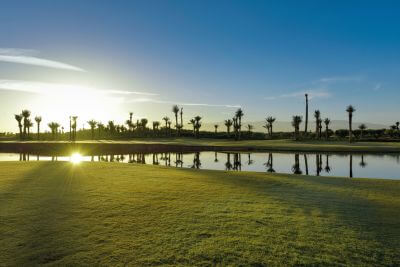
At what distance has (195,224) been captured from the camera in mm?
8898

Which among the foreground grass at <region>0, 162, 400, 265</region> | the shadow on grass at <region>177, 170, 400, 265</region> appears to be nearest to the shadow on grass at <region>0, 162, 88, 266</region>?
the foreground grass at <region>0, 162, 400, 265</region>

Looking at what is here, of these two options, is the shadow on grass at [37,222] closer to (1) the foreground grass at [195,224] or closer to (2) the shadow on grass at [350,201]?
(1) the foreground grass at [195,224]

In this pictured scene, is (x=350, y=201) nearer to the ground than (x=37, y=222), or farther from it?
nearer to the ground

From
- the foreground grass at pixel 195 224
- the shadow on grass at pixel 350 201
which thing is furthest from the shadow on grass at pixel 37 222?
the shadow on grass at pixel 350 201

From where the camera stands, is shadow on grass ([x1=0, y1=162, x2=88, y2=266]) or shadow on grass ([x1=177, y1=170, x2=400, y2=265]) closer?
shadow on grass ([x1=0, y1=162, x2=88, y2=266])

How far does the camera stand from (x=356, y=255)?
6953 mm

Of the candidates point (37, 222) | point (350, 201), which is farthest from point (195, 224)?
point (350, 201)

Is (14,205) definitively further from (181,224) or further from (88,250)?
(181,224)

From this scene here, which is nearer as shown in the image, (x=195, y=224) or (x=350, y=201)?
(x=195, y=224)

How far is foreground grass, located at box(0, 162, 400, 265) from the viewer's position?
688cm

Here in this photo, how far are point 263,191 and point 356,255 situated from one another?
6959mm

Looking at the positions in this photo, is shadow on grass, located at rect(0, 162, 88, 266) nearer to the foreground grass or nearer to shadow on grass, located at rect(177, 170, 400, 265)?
the foreground grass

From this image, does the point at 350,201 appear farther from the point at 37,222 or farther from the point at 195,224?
the point at 37,222

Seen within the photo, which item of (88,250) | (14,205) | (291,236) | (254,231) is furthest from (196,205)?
(14,205)
